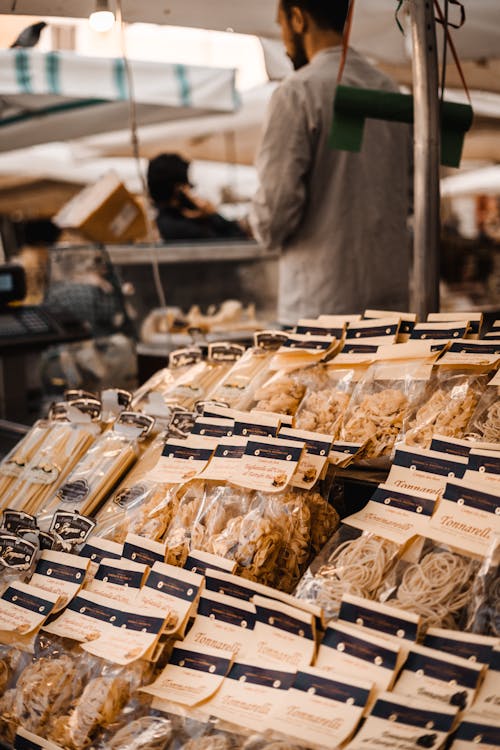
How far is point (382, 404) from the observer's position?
5.10 ft

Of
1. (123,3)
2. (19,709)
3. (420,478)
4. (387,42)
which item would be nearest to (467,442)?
(420,478)

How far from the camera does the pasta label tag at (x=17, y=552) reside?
1.53 meters

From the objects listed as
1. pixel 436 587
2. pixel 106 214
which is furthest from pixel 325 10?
pixel 436 587

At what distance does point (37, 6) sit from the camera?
2422 millimetres

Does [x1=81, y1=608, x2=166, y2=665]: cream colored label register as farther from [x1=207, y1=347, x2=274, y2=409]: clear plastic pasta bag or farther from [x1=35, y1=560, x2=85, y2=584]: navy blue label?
[x1=207, y1=347, x2=274, y2=409]: clear plastic pasta bag

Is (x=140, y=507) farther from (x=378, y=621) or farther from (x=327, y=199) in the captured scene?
(x=327, y=199)

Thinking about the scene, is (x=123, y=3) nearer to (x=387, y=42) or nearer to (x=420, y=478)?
(x=387, y=42)

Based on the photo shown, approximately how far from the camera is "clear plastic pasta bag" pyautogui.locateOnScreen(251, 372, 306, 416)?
5.55ft

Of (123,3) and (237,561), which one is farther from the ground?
(123,3)

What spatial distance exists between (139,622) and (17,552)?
35 cm

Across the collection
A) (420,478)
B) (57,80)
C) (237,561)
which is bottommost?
(237,561)

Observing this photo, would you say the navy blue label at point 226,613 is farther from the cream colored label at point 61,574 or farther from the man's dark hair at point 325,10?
the man's dark hair at point 325,10

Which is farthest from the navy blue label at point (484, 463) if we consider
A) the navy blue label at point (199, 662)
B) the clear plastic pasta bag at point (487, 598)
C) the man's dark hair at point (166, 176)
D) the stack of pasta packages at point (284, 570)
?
the man's dark hair at point (166, 176)

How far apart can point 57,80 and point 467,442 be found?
159 inches
